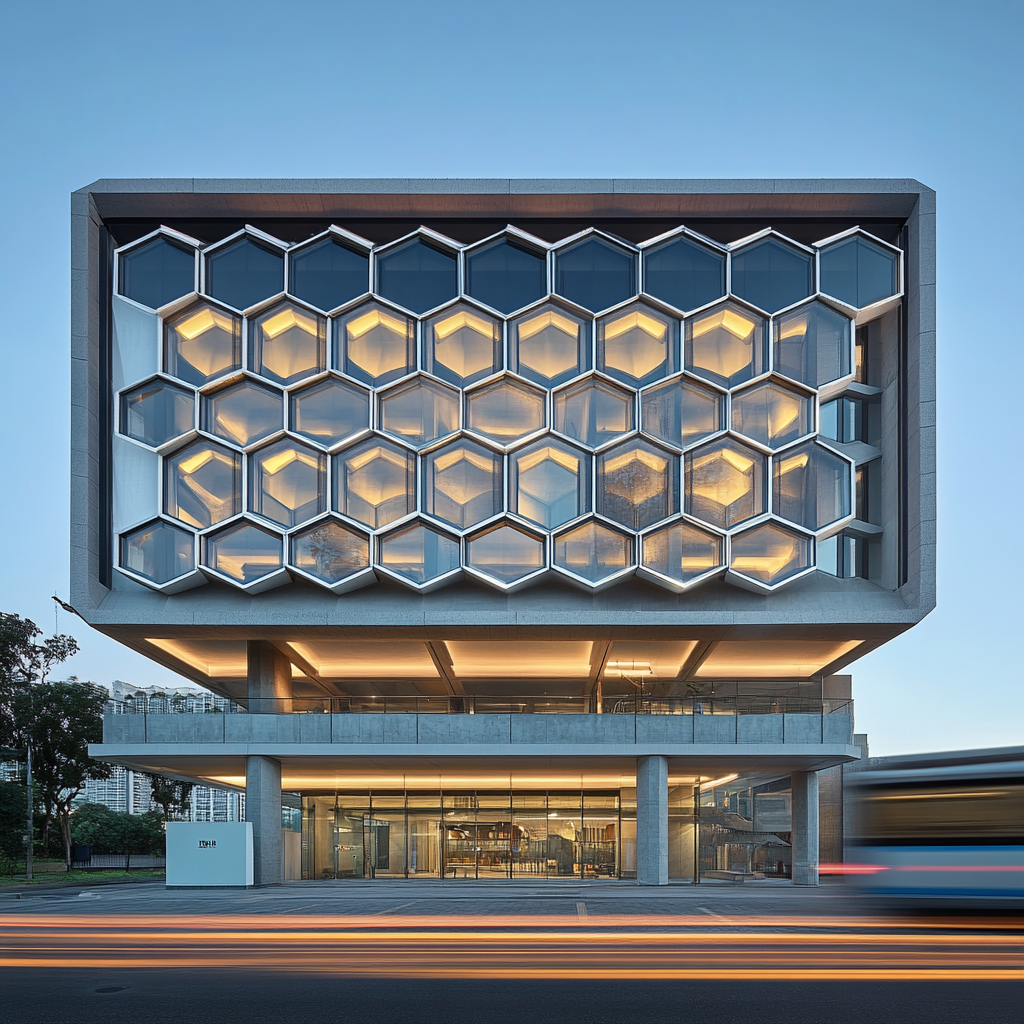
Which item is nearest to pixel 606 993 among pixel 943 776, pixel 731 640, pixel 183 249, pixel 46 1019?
pixel 46 1019

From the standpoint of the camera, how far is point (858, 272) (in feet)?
108

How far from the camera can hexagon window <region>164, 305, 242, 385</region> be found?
32.4 metres

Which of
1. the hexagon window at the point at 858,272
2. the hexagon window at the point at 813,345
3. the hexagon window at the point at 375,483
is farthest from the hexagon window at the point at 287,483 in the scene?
the hexagon window at the point at 858,272

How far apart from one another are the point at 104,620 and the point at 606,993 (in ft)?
86.3

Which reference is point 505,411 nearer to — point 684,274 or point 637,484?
point 637,484

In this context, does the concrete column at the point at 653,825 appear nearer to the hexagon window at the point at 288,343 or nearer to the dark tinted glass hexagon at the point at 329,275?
the hexagon window at the point at 288,343

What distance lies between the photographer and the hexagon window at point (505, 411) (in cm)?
3219

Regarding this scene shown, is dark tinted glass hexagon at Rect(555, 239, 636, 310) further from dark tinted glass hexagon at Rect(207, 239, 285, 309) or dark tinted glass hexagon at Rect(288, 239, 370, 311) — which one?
dark tinted glass hexagon at Rect(207, 239, 285, 309)

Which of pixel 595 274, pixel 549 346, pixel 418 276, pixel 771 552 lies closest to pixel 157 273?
pixel 418 276

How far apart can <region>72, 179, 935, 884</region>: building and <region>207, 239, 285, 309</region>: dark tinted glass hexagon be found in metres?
0.09

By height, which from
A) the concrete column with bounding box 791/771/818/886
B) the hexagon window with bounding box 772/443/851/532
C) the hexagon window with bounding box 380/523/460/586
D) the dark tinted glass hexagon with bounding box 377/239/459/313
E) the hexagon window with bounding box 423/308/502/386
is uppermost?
the dark tinted glass hexagon with bounding box 377/239/459/313

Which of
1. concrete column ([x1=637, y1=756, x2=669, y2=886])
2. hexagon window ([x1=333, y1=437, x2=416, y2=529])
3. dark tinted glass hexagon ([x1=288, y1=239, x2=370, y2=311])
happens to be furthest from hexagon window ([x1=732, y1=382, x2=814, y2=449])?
dark tinted glass hexagon ([x1=288, y1=239, x2=370, y2=311])

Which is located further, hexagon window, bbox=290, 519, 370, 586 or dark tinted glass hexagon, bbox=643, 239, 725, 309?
dark tinted glass hexagon, bbox=643, 239, 725, 309

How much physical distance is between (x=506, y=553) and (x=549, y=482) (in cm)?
250
